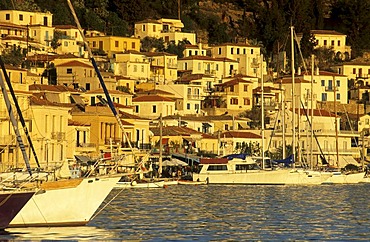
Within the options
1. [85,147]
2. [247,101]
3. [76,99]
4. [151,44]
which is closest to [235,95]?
[247,101]

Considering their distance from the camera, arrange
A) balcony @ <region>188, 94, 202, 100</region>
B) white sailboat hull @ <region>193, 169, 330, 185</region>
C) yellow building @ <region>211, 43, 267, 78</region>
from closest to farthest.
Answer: white sailboat hull @ <region>193, 169, 330, 185</region> < balcony @ <region>188, 94, 202, 100</region> < yellow building @ <region>211, 43, 267, 78</region>

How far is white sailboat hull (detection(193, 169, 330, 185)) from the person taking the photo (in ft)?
316

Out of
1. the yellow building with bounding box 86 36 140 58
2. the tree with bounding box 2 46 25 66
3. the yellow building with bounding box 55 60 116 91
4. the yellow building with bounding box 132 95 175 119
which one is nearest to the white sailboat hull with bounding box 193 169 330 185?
the yellow building with bounding box 55 60 116 91

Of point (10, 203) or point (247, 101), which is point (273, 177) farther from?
point (247, 101)

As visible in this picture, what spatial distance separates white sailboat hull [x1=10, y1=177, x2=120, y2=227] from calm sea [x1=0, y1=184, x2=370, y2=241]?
517 mm

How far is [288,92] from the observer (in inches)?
6166

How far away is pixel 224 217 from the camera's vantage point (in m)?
58.8

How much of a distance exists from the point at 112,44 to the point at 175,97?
1815 cm

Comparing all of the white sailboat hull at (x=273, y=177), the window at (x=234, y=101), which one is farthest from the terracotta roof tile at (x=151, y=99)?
the white sailboat hull at (x=273, y=177)

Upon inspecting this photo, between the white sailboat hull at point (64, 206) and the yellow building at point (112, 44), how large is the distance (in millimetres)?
104853

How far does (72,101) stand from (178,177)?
1702 centimetres

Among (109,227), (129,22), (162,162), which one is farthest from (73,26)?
(109,227)

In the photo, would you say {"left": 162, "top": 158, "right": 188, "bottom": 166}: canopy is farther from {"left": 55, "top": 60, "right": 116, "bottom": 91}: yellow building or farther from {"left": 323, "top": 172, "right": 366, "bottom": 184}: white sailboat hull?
{"left": 55, "top": 60, "right": 116, "bottom": 91}: yellow building

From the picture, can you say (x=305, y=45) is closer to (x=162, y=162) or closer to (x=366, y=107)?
(x=366, y=107)
